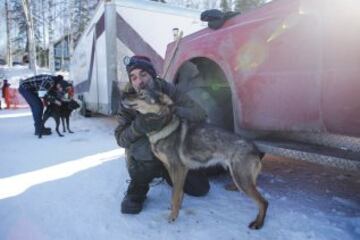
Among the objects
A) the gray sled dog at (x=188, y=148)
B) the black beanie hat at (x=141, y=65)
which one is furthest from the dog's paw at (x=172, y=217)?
the black beanie hat at (x=141, y=65)

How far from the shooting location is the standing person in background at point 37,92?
732cm

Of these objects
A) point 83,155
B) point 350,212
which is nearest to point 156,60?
point 83,155

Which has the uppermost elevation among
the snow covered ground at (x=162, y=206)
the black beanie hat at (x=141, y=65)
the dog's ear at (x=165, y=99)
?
the black beanie hat at (x=141, y=65)

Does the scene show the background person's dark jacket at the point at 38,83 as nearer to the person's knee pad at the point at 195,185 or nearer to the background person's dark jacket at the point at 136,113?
the background person's dark jacket at the point at 136,113

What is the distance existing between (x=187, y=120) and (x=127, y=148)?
0.56 meters

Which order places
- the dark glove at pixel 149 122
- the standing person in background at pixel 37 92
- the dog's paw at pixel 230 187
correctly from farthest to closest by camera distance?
1. the standing person in background at pixel 37 92
2. the dog's paw at pixel 230 187
3. the dark glove at pixel 149 122

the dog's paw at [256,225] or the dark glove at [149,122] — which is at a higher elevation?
the dark glove at [149,122]

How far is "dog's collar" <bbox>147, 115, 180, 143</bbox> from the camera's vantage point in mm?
2744

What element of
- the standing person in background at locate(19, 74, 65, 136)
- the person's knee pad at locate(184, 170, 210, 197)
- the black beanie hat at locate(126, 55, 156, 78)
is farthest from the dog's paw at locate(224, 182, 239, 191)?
the standing person in background at locate(19, 74, 65, 136)

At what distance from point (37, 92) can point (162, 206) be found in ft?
18.5

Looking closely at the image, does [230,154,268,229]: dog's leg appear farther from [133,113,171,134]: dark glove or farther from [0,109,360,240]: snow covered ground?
[133,113,171,134]: dark glove

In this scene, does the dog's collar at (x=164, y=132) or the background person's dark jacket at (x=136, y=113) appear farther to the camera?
the background person's dark jacket at (x=136, y=113)

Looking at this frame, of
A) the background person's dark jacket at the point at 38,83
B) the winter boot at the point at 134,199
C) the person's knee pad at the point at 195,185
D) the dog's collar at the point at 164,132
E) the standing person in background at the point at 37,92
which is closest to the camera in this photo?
the dog's collar at the point at 164,132

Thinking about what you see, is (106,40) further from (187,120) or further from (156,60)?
(187,120)
